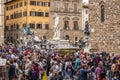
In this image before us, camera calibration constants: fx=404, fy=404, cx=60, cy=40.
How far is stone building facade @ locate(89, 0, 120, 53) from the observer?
30062 mm

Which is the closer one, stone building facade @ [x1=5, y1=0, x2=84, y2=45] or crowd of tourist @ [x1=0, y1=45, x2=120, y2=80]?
crowd of tourist @ [x1=0, y1=45, x2=120, y2=80]

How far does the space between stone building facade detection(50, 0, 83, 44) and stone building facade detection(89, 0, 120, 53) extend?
156 ft

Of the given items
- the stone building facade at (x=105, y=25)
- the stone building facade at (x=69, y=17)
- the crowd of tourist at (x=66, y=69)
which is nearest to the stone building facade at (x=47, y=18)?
the stone building facade at (x=69, y=17)

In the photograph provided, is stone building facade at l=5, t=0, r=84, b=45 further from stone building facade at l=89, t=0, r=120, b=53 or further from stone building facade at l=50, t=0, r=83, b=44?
stone building facade at l=89, t=0, r=120, b=53

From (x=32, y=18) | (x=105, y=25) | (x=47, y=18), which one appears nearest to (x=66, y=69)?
(x=105, y=25)

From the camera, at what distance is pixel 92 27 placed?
32.8m

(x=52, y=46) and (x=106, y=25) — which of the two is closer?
(x=106, y=25)

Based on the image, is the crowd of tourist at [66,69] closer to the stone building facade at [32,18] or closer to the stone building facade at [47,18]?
the stone building facade at [32,18]

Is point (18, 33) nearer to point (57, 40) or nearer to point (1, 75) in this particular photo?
point (57, 40)

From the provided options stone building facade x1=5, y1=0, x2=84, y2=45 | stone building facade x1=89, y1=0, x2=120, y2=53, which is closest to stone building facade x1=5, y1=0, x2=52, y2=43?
stone building facade x1=5, y1=0, x2=84, y2=45

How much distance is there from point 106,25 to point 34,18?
48.4m

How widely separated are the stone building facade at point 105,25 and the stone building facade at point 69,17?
47.6 metres

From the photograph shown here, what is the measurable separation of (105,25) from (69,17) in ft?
166

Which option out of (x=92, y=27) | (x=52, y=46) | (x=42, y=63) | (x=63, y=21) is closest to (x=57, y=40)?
(x=52, y=46)
